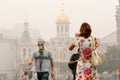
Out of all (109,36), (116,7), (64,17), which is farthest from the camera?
(109,36)

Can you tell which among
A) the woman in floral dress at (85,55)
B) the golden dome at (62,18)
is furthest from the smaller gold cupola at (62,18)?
the woman in floral dress at (85,55)

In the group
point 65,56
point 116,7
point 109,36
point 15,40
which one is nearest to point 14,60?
point 15,40

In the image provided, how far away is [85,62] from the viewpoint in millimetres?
9523

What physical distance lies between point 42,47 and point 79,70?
6.05ft

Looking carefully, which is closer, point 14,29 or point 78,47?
point 78,47

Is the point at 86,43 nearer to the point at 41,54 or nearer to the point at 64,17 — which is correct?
the point at 41,54

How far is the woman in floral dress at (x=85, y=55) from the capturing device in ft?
30.9

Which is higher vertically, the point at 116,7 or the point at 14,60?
the point at 116,7

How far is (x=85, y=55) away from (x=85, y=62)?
4.0 inches

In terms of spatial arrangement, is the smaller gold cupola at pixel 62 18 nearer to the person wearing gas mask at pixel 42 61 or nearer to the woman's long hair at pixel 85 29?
the person wearing gas mask at pixel 42 61

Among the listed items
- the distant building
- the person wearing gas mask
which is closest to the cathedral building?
the distant building

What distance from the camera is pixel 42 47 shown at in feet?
36.8

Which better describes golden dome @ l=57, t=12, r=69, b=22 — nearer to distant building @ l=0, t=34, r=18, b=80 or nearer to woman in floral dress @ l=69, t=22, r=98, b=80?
distant building @ l=0, t=34, r=18, b=80

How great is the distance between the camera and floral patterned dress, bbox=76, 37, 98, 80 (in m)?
9.44
